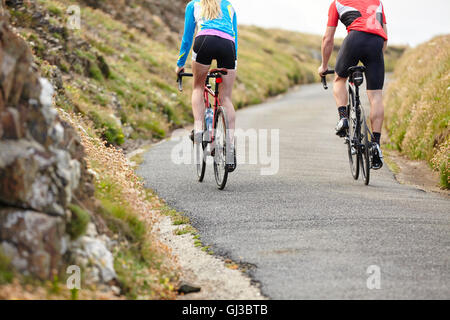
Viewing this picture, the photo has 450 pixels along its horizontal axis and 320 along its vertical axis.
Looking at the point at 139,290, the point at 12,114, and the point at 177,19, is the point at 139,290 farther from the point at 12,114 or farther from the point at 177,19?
the point at 177,19

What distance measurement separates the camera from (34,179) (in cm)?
395

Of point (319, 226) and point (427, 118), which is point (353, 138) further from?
point (427, 118)

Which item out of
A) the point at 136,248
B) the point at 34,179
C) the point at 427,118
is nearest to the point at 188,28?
the point at 136,248

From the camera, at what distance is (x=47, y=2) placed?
1880 cm

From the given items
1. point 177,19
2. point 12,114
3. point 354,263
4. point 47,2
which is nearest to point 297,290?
point 354,263

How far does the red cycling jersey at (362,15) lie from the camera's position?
28.1ft

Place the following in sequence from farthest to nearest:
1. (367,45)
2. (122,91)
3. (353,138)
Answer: (122,91), (353,138), (367,45)

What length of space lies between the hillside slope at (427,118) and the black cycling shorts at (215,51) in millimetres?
3412

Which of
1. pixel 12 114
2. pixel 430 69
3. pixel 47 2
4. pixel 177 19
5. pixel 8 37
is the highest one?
pixel 177 19

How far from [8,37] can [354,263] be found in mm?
3066

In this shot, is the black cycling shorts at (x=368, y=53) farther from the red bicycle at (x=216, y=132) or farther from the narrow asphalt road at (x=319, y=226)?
the red bicycle at (x=216, y=132)

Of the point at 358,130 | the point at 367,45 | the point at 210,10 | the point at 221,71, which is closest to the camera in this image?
the point at 210,10

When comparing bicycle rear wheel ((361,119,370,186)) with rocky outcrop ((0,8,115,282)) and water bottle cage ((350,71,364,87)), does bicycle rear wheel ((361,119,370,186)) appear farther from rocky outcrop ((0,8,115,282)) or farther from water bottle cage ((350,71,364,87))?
rocky outcrop ((0,8,115,282))

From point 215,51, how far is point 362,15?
81.8 inches
